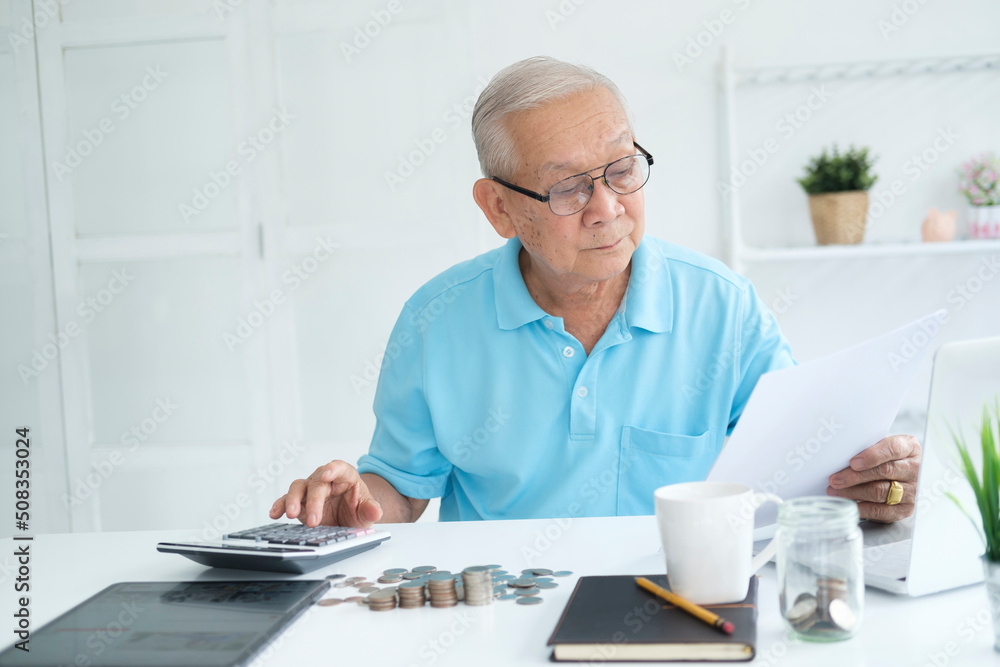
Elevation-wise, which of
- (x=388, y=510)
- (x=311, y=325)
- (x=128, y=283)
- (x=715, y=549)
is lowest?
(x=388, y=510)

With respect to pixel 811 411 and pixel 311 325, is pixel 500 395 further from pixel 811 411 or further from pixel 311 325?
pixel 311 325

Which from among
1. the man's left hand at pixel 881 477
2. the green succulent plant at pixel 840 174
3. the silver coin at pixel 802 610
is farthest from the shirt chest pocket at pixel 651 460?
the green succulent plant at pixel 840 174

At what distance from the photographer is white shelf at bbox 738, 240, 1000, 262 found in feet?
8.08

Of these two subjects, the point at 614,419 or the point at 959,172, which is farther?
the point at 959,172

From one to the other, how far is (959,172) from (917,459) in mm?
1873

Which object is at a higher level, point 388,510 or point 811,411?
point 811,411

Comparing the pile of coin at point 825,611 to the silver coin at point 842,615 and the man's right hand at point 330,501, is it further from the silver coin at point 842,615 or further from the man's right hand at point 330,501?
the man's right hand at point 330,501

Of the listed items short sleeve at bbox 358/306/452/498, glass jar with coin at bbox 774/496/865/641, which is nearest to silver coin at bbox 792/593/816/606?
glass jar with coin at bbox 774/496/865/641

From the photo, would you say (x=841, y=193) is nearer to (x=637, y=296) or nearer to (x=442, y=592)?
(x=637, y=296)

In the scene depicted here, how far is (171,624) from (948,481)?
2.47 ft

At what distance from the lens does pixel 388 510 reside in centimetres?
146

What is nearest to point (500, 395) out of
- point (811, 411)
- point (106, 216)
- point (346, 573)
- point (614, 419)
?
point (614, 419)

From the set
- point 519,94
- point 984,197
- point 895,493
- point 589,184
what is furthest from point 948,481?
point 984,197

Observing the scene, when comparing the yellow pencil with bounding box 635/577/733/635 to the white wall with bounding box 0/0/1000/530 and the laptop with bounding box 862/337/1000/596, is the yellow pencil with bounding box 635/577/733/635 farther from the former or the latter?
the white wall with bounding box 0/0/1000/530
